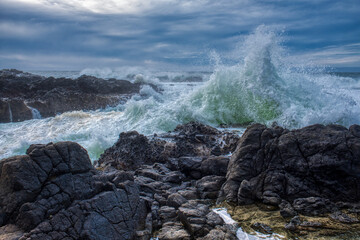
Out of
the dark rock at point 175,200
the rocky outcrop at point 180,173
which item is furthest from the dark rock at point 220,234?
the dark rock at point 175,200

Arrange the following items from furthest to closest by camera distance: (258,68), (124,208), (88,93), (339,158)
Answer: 1. (88,93)
2. (258,68)
3. (339,158)
4. (124,208)

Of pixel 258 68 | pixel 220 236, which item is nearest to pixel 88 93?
pixel 258 68

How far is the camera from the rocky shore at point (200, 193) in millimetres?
3191

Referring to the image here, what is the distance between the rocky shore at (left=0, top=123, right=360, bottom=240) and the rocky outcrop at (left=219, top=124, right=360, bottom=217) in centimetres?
1

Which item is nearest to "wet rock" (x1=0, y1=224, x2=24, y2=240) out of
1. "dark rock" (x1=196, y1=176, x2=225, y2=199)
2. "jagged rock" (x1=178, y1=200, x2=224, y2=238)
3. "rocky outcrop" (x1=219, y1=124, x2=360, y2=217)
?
"jagged rock" (x1=178, y1=200, x2=224, y2=238)

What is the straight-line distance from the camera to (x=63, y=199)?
10.9 feet

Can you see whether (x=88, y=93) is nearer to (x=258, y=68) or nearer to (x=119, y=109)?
(x=119, y=109)

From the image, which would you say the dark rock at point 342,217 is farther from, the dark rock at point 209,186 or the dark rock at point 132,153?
the dark rock at point 132,153

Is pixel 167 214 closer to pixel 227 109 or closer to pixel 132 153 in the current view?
pixel 132 153

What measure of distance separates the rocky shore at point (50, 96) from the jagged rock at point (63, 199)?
12.4m

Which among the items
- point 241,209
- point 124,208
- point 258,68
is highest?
point 258,68

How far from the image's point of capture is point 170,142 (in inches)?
276

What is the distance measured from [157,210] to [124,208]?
0.53 metres

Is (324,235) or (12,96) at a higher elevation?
(12,96)
